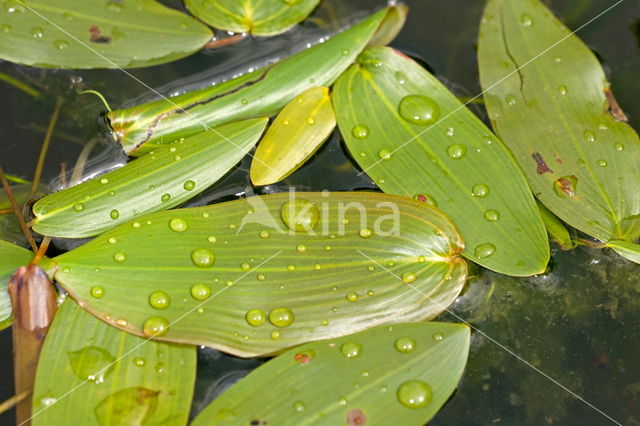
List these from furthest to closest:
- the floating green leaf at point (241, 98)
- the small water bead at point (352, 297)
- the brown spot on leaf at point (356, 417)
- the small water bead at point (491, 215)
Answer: the floating green leaf at point (241, 98)
the small water bead at point (491, 215)
the small water bead at point (352, 297)
the brown spot on leaf at point (356, 417)

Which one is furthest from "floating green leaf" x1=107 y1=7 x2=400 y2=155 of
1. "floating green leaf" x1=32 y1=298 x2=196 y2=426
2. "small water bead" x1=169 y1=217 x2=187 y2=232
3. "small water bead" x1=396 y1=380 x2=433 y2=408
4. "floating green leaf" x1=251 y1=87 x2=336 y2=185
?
"small water bead" x1=396 y1=380 x2=433 y2=408

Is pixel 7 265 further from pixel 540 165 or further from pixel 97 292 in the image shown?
pixel 540 165

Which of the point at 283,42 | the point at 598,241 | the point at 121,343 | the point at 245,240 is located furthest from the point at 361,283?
the point at 283,42

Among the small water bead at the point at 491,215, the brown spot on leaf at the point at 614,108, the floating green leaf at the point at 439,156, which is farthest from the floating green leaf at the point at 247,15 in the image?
the brown spot on leaf at the point at 614,108

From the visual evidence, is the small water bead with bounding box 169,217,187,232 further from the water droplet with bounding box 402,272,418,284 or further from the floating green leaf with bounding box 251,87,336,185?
the water droplet with bounding box 402,272,418,284

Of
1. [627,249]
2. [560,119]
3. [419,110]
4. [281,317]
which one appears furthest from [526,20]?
Answer: [281,317]

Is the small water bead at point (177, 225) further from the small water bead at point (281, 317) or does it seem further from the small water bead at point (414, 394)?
the small water bead at point (414, 394)
